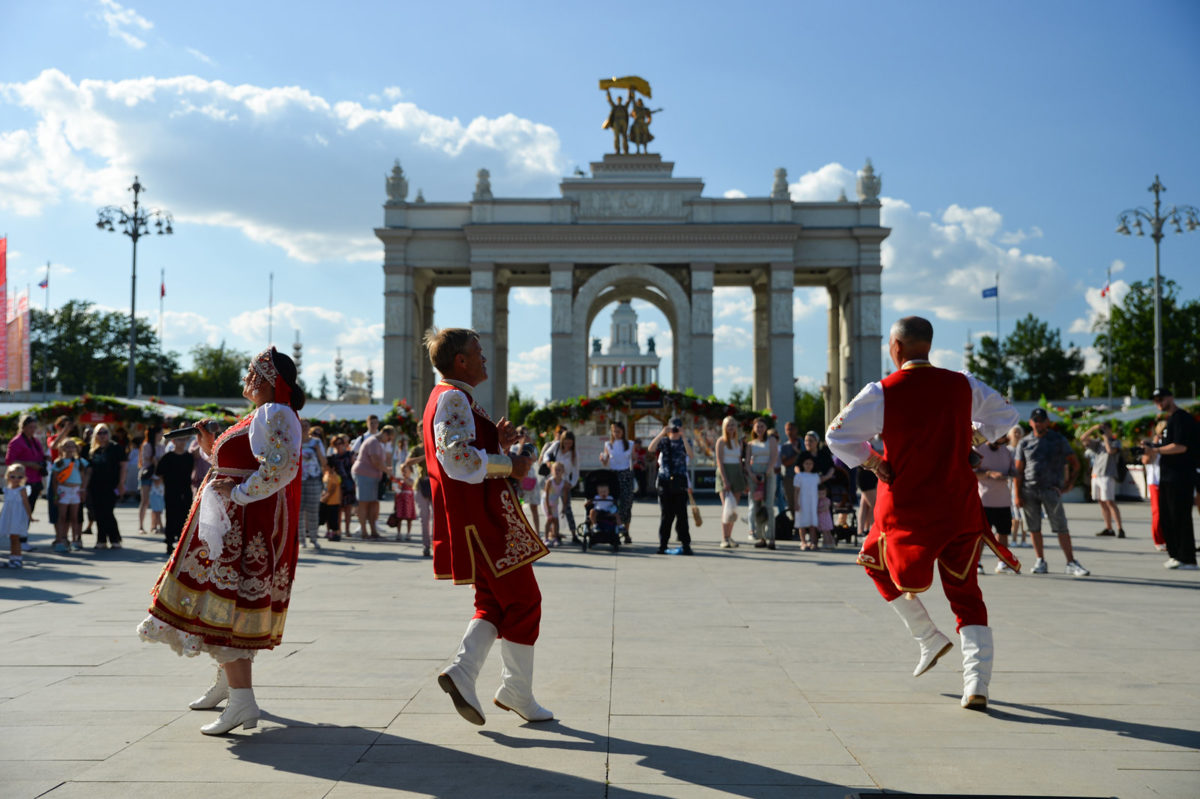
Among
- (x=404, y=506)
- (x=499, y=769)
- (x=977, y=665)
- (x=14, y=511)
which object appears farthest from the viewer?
(x=404, y=506)

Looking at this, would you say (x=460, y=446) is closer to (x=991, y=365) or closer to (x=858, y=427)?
(x=858, y=427)

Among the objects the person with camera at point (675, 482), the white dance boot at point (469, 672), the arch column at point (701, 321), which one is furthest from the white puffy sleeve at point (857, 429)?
the arch column at point (701, 321)

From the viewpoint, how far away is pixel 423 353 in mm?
57656

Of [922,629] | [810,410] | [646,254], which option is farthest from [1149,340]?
Result: [922,629]

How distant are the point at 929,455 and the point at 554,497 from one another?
35.4ft

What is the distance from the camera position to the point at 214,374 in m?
100

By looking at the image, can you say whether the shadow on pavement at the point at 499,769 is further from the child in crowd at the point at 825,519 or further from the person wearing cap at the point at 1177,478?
the child in crowd at the point at 825,519

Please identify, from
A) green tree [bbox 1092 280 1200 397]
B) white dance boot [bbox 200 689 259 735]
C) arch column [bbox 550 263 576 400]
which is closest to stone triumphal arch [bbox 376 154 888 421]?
arch column [bbox 550 263 576 400]

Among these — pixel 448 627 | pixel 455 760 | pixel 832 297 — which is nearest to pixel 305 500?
pixel 448 627

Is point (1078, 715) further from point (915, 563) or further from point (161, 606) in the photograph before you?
point (161, 606)

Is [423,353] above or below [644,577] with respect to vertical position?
above

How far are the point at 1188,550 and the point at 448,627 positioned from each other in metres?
9.63

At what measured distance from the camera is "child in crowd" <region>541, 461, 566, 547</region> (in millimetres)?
15680

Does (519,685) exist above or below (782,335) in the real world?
below
